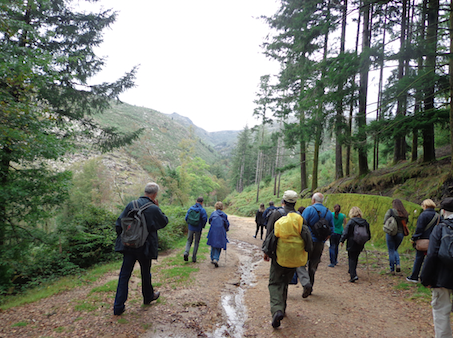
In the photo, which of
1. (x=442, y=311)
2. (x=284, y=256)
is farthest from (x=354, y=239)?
(x=284, y=256)

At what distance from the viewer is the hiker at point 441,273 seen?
2.61m

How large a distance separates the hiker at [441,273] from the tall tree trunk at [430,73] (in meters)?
5.55

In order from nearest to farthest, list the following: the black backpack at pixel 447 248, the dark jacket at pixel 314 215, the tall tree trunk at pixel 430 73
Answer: the black backpack at pixel 447 248 → the dark jacket at pixel 314 215 → the tall tree trunk at pixel 430 73

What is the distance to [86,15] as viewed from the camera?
8477 millimetres

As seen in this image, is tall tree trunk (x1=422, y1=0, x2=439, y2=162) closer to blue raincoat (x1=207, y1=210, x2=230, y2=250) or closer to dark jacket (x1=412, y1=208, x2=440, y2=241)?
dark jacket (x1=412, y1=208, x2=440, y2=241)

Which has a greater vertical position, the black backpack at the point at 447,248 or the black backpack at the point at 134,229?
the black backpack at the point at 447,248

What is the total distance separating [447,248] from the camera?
8.38ft

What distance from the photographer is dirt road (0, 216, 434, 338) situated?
3.43 meters

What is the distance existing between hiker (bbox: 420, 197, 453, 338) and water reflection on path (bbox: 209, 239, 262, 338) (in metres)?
2.52

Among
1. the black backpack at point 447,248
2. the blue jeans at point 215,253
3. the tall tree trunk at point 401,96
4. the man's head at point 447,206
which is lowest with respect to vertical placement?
the blue jeans at point 215,253

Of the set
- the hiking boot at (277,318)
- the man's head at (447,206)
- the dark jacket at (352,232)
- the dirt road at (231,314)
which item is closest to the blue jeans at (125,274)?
the dirt road at (231,314)

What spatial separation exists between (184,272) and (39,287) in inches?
133

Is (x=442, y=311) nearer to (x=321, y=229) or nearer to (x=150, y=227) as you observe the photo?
(x=321, y=229)

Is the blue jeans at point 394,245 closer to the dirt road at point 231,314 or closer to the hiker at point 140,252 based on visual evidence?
the dirt road at point 231,314
